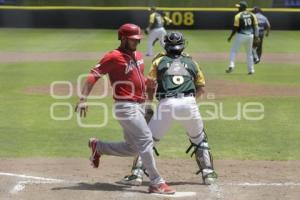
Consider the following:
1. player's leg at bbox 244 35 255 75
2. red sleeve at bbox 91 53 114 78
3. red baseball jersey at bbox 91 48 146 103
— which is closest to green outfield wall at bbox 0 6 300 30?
player's leg at bbox 244 35 255 75

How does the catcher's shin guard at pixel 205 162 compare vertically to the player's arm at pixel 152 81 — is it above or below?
below

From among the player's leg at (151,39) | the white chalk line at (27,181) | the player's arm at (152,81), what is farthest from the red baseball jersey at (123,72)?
the player's leg at (151,39)

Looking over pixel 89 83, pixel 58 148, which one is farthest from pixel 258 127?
pixel 89 83

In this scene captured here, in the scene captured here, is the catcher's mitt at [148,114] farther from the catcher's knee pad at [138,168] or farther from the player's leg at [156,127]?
the catcher's knee pad at [138,168]

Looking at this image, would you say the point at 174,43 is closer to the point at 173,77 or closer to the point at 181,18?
the point at 173,77

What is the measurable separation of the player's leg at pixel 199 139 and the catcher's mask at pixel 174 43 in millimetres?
523

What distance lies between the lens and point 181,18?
31125 millimetres

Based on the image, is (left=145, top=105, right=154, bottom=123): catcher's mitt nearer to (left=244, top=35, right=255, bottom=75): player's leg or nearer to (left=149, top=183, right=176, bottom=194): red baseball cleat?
(left=149, top=183, right=176, bottom=194): red baseball cleat

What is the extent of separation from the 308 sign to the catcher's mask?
950 inches

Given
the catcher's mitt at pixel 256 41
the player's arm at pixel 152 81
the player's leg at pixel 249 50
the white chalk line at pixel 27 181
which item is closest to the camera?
the white chalk line at pixel 27 181

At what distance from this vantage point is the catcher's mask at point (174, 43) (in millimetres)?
6879

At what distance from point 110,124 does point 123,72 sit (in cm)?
442

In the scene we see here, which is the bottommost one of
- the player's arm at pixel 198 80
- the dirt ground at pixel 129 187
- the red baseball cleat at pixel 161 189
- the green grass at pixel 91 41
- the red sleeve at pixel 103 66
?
the green grass at pixel 91 41

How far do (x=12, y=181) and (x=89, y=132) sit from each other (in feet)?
10.5
